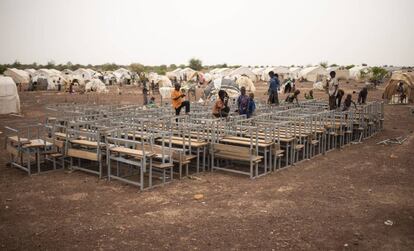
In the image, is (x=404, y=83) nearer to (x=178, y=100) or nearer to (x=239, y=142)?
(x=178, y=100)

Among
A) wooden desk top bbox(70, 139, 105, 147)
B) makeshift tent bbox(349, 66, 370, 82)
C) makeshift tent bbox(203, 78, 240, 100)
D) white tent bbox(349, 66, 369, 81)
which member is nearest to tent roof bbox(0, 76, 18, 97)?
makeshift tent bbox(203, 78, 240, 100)

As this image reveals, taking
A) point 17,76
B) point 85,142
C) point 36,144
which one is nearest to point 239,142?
point 85,142

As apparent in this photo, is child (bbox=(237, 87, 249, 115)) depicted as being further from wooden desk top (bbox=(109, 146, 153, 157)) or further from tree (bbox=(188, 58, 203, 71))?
tree (bbox=(188, 58, 203, 71))

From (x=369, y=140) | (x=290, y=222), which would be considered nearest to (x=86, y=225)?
(x=290, y=222)

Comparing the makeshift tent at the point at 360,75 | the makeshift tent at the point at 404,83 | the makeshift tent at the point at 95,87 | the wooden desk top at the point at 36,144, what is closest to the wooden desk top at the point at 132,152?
the wooden desk top at the point at 36,144

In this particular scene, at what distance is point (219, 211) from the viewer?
27.5 feet

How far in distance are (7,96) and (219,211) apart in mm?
21259

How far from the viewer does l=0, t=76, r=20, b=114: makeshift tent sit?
971 inches

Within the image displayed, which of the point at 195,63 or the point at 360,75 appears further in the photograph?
the point at 195,63

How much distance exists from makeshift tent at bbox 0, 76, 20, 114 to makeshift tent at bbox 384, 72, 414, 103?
91.3 ft

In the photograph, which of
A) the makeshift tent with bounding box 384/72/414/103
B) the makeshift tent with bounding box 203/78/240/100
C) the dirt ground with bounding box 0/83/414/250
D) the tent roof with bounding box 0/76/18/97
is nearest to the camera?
the dirt ground with bounding box 0/83/414/250

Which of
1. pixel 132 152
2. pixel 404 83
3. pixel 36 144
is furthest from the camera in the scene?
pixel 404 83

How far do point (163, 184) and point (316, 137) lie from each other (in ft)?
20.3

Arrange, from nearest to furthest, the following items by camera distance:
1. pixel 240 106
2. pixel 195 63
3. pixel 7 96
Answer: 1. pixel 240 106
2. pixel 7 96
3. pixel 195 63
